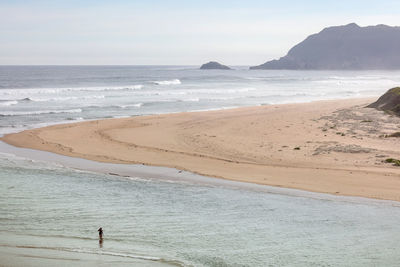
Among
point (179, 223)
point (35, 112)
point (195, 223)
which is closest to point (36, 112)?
point (35, 112)

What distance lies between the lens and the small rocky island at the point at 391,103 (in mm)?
38103

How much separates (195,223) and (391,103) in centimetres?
3070

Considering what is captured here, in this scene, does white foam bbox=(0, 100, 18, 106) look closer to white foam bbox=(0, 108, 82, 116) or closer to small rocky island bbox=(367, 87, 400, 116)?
white foam bbox=(0, 108, 82, 116)

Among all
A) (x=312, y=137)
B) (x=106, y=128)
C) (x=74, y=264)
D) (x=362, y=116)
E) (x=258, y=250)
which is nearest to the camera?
(x=74, y=264)

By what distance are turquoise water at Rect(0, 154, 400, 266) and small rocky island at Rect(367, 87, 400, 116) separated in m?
23.8

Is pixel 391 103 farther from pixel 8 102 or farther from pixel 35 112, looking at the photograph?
pixel 8 102

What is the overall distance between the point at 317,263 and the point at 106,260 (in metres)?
5.33

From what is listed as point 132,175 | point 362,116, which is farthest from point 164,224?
point 362,116

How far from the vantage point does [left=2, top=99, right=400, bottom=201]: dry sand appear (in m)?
19.7

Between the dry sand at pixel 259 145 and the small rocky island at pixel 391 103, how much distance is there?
120 centimetres

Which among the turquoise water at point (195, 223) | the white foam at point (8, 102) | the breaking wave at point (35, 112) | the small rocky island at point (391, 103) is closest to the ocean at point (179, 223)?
the turquoise water at point (195, 223)

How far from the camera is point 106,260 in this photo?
11.9m

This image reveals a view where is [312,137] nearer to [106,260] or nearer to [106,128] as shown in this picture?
[106,128]

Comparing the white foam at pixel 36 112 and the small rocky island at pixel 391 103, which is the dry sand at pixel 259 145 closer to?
the small rocky island at pixel 391 103
